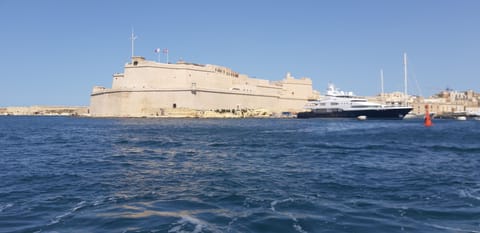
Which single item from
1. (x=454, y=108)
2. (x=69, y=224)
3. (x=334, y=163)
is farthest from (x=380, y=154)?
(x=454, y=108)

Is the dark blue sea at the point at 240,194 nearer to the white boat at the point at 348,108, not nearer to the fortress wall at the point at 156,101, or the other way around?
the white boat at the point at 348,108

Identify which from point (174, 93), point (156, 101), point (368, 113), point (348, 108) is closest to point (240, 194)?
point (368, 113)

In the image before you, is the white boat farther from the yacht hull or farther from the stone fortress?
the stone fortress

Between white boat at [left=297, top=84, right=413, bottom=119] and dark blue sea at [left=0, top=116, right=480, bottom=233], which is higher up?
white boat at [left=297, top=84, right=413, bottom=119]

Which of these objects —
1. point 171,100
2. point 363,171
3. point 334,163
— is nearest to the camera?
point 363,171

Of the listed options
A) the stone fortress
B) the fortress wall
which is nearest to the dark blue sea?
the fortress wall

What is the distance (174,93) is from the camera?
72.2 meters

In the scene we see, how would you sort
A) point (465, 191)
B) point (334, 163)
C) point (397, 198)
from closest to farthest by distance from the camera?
point (397, 198)
point (465, 191)
point (334, 163)

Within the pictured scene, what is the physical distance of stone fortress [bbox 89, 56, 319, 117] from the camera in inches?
2832

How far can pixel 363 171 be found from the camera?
38.4 feet

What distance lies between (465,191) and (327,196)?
3.03 metres

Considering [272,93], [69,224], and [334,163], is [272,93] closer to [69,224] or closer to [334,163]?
[334,163]

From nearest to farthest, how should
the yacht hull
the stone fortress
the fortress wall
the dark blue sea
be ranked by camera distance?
the dark blue sea
the yacht hull
the fortress wall
the stone fortress

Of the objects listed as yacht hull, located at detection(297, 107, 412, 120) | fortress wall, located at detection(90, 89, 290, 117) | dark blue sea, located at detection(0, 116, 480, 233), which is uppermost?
fortress wall, located at detection(90, 89, 290, 117)
